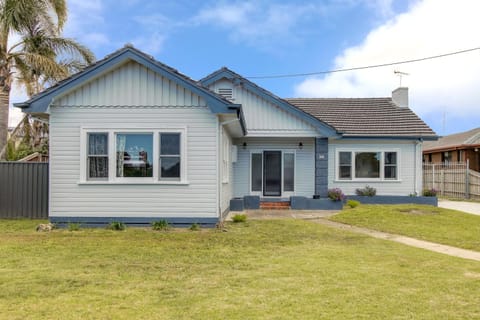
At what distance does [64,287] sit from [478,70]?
22052 millimetres

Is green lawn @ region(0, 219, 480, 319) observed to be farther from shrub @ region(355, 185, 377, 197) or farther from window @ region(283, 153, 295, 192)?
shrub @ region(355, 185, 377, 197)

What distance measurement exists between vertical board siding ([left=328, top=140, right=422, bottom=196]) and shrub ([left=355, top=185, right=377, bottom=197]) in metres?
0.18

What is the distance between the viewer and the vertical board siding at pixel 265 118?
52.7 feet

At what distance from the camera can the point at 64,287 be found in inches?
211

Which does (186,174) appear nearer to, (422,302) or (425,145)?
(422,302)

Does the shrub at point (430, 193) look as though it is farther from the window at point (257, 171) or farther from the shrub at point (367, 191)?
the window at point (257, 171)

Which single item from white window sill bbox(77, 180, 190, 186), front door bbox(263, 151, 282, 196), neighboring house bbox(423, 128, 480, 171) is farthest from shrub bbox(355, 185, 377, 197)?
neighboring house bbox(423, 128, 480, 171)

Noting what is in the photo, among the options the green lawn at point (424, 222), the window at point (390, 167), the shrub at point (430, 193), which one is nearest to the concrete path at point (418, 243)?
the green lawn at point (424, 222)

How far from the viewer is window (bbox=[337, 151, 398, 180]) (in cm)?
1781

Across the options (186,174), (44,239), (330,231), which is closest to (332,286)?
(330,231)

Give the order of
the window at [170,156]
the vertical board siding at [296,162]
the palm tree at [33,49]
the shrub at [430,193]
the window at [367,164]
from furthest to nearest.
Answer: the window at [367,164] < the shrub at [430,193] < the vertical board siding at [296,162] < the palm tree at [33,49] < the window at [170,156]

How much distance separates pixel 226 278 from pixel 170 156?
5.41 meters

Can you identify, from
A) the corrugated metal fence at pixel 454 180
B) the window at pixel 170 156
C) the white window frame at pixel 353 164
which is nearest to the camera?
the window at pixel 170 156

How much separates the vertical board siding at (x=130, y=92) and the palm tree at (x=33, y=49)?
5938 mm
